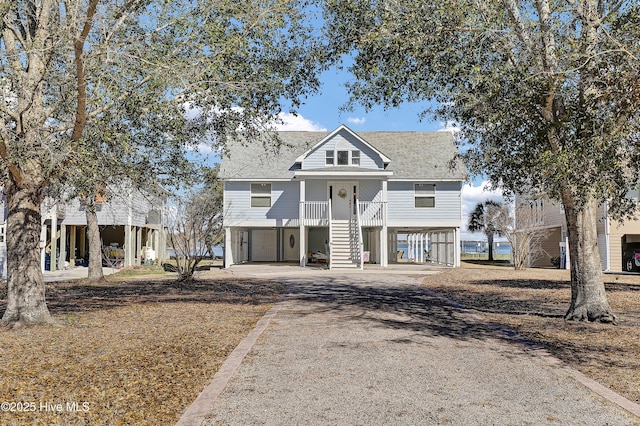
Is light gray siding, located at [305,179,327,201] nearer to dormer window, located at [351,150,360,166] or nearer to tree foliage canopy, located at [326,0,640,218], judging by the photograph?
dormer window, located at [351,150,360,166]

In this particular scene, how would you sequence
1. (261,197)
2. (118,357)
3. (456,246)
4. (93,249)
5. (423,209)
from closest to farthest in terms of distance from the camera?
(118,357), (93,249), (423,209), (261,197), (456,246)

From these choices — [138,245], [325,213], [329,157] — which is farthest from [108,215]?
[329,157]

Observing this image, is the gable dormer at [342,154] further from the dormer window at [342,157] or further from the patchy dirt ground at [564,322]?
the patchy dirt ground at [564,322]

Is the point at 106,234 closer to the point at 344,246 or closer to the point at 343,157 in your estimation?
the point at 343,157

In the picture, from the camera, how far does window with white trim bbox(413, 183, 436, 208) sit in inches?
1136

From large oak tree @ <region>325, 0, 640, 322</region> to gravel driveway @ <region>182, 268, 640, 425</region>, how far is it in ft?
8.84

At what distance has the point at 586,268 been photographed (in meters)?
10.0

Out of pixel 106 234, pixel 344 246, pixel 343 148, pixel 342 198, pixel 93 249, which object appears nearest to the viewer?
pixel 93 249

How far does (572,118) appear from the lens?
Answer: 932 centimetres

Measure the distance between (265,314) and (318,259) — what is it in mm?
19033

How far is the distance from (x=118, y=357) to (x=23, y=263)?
11.3 ft

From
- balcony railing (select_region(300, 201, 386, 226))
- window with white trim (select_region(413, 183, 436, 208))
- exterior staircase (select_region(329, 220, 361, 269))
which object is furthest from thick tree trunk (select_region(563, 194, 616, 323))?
window with white trim (select_region(413, 183, 436, 208))

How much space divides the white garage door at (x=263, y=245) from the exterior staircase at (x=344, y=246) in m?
7.04

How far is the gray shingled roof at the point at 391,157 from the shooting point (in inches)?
1137
